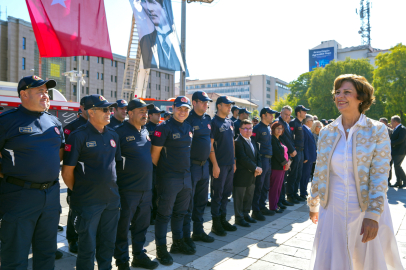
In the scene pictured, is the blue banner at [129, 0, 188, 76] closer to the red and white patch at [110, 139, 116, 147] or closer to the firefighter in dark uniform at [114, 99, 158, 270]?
the firefighter in dark uniform at [114, 99, 158, 270]

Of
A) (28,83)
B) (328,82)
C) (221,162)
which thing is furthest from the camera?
(328,82)

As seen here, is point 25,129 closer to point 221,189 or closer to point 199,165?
point 199,165

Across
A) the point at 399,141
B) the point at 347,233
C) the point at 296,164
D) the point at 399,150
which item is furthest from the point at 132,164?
the point at 399,150

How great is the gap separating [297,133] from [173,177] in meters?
4.59

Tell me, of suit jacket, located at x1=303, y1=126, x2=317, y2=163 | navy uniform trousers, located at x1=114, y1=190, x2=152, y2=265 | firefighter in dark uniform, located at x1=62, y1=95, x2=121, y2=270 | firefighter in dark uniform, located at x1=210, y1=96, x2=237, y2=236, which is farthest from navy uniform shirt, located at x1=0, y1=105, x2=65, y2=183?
suit jacket, located at x1=303, y1=126, x2=317, y2=163

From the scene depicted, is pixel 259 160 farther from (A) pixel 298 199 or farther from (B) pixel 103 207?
(B) pixel 103 207

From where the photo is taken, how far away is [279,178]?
6496 millimetres

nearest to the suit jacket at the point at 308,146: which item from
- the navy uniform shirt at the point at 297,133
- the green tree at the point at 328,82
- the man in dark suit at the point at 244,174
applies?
the navy uniform shirt at the point at 297,133

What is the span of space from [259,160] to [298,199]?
7.51 ft

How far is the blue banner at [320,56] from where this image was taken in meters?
80.7

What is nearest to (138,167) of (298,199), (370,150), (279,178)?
(370,150)

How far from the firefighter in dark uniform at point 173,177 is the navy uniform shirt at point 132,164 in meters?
0.35

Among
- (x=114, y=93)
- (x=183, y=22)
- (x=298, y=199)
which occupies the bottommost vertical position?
(x=298, y=199)

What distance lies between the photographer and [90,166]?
3246 millimetres
